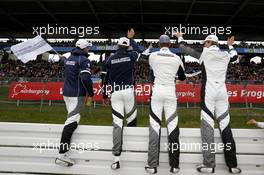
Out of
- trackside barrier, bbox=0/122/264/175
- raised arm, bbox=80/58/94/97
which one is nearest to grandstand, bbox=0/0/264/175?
trackside barrier, bbox=0/122/264/175

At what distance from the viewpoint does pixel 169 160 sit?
487 centimetres

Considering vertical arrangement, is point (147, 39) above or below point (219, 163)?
above

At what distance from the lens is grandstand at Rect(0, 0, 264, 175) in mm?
5023

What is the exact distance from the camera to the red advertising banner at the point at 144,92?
14.6 metres

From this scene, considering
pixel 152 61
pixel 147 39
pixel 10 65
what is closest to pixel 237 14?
pixel 147 39

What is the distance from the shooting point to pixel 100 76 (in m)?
11.5

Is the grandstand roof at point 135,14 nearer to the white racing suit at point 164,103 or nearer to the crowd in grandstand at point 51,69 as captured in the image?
the crowd in grandstand at point 51,69

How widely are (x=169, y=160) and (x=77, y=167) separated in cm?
137

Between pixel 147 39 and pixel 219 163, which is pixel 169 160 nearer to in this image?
pixel 219 163

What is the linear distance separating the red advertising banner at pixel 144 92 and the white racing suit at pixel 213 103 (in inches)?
362

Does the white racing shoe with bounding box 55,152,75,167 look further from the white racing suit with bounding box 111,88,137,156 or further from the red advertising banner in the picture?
the red advertising banner

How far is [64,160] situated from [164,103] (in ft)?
5.69

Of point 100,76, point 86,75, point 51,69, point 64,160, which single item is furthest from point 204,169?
point 51,69

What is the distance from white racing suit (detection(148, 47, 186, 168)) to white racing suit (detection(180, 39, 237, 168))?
1.29 feet
